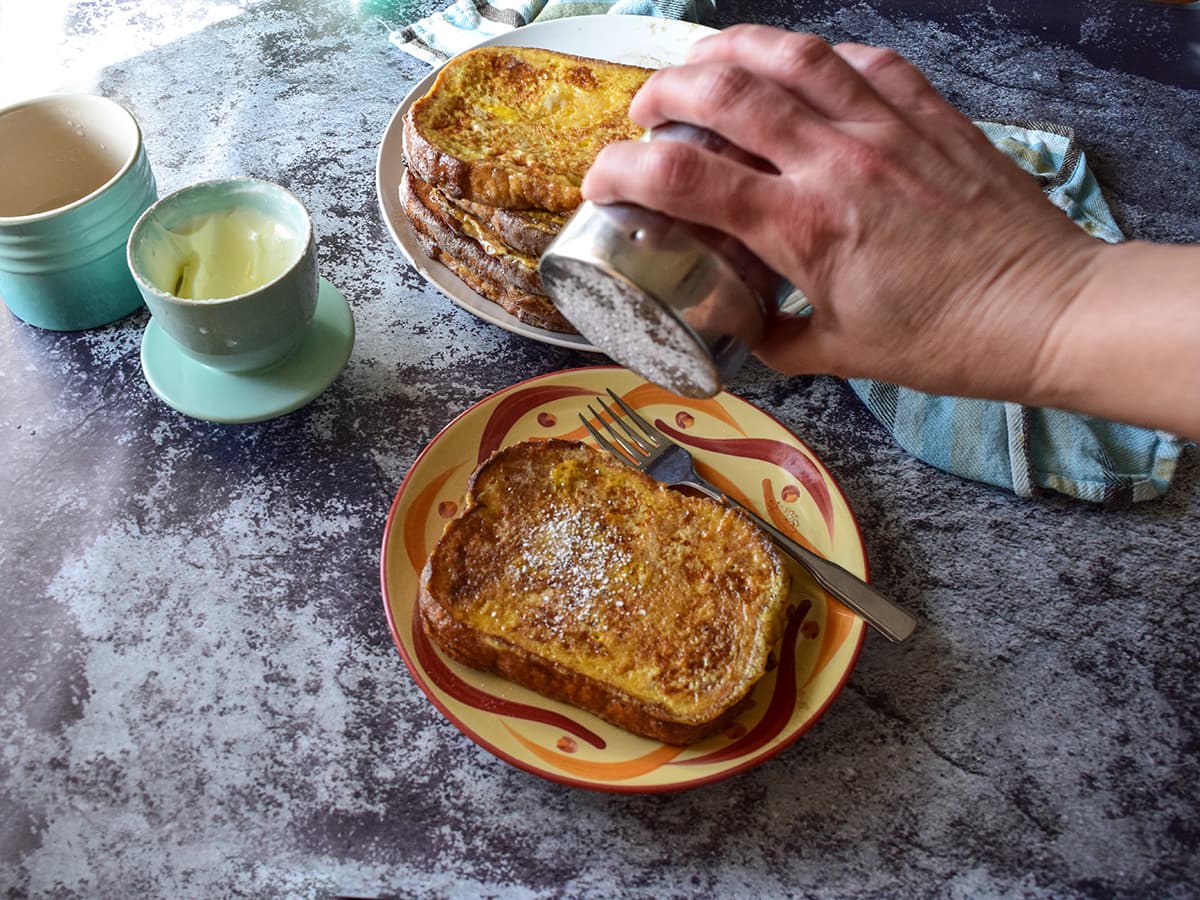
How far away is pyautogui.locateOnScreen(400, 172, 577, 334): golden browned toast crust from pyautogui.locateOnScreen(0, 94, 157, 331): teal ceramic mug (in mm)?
383

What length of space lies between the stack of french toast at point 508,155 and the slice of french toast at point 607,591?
11.0 inches

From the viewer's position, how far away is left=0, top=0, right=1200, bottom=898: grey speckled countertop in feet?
3.37

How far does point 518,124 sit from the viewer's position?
5.07 feet

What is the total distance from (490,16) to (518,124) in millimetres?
510

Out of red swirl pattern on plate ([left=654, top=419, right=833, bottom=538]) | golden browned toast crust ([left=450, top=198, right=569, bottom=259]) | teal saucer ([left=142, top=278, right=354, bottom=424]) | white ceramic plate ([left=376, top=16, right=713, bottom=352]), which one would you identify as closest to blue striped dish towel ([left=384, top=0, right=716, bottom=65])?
white ceramic plate ([left=376, top=16, right=713, bottom=352])

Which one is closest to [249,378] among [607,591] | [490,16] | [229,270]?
[229,270]

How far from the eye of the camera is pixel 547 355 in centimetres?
146

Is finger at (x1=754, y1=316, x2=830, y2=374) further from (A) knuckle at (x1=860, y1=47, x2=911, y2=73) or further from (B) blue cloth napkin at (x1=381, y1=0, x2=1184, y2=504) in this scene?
(B) blue cloth napkin at (x1=381, y1=0, x2=1184, y2=504)

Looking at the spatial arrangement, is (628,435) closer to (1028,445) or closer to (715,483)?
(715,483)

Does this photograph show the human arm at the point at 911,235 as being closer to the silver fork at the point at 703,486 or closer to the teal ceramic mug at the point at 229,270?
the silver fork at the point at 703,486

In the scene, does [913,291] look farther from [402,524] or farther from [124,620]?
[124,620]

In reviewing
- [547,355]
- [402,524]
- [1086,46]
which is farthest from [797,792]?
[1086,46]

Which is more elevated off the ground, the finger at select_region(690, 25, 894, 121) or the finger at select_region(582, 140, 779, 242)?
the finger at select_region(690, 25, 894, 121)

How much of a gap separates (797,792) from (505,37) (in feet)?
4.36
